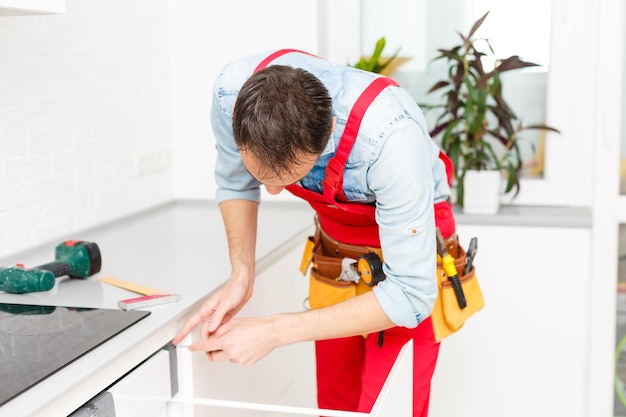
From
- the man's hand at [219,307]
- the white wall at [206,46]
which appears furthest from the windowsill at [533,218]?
the man's hand at [219,307]

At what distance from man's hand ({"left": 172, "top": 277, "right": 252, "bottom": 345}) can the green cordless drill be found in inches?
10.9

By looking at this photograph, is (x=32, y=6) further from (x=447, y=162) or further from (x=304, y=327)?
(x=447, y=162)

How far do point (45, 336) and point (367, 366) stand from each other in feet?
2.19

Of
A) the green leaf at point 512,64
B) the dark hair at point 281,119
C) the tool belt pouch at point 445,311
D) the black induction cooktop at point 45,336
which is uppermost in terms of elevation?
the green leaf at point 512,64

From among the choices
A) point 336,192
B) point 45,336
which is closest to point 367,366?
point 336,192

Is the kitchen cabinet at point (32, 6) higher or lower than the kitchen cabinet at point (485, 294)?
higher

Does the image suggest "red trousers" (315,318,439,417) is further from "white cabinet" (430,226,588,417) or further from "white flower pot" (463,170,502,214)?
"white flower pot" (463,170,502,214)

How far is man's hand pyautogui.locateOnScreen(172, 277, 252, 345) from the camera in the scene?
141 centimetres

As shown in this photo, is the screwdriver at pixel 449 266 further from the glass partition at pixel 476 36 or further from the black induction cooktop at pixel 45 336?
the glass partition at pixel 476 36

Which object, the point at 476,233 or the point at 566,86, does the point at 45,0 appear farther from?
the point at 566,86

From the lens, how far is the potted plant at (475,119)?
2.39 m

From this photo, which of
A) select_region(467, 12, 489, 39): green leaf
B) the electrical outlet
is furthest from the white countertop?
select_region(467, 12, 489, 39): green leaf

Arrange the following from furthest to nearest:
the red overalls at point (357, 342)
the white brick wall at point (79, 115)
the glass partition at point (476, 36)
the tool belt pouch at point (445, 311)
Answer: the glass partition at point (476, 36) < the white brick wall at point (79, 115) < the tool belt pouch at point (445, 311) < the red overalls at point (357, 342)

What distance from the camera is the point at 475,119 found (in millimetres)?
2408
